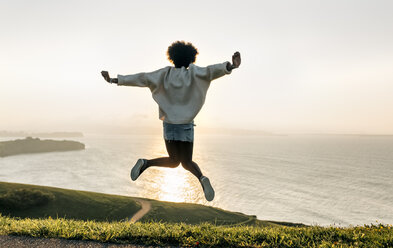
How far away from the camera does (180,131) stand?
4070 millimetres

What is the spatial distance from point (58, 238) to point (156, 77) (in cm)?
378

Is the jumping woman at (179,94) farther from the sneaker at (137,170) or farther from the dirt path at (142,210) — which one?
the dirt path at (142,210)

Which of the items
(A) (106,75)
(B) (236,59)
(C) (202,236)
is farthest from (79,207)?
(B) (236,59)

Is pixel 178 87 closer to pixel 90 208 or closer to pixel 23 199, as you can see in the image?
pixel 23 199

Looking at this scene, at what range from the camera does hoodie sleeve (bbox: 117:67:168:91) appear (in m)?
4.22

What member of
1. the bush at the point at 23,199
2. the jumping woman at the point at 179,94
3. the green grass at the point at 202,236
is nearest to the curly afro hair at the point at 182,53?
the jumping woman at the point at 179,94

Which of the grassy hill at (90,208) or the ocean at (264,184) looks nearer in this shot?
the grassy hill at (90,208)

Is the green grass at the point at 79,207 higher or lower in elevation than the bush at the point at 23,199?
lower

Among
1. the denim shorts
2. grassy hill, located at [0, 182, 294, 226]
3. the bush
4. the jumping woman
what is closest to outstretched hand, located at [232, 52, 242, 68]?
the jumping woman

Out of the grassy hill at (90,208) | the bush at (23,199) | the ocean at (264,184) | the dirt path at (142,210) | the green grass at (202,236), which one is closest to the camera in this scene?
the green grass at (202,236)

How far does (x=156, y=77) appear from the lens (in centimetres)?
422

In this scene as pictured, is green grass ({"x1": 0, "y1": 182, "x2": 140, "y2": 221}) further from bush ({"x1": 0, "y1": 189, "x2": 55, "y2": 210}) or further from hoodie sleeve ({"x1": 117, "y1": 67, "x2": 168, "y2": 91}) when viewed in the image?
hoodie sleeve ({"x1": 117, "y1": 67, "x2": 168, "y2": 91})

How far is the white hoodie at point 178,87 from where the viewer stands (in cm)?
404

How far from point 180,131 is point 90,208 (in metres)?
51.7
